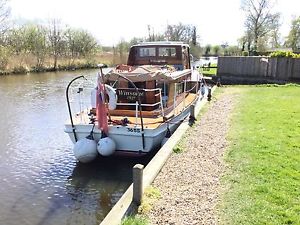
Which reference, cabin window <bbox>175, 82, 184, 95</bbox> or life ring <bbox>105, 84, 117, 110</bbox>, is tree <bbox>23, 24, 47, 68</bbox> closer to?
cabin window <bbox>175, 82, 184, 95</bbox>

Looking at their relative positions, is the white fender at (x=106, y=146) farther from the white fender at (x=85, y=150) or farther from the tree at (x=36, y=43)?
the tree at (x=36, y=43)

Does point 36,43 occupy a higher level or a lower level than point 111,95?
higher

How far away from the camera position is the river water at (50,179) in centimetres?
766

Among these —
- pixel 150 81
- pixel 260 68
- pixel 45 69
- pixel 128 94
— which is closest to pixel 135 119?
pixel 128 94

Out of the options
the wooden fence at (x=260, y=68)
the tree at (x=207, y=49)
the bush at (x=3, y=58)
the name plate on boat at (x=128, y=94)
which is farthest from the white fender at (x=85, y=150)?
the tree at (x=207, y=49)

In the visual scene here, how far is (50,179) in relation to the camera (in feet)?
31.4

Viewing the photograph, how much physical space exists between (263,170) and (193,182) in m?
1.45

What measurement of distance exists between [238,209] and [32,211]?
4.32 meters

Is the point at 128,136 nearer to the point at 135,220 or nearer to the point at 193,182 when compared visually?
the point at 193,182

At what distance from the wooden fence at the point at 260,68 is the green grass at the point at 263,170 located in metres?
13.5

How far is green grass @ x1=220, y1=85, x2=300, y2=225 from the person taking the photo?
5.58m

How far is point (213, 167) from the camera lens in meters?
7.87

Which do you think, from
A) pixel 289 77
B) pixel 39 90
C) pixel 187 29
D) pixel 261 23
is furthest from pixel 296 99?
pixel 187 29

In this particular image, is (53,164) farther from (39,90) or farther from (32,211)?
(39,90)
